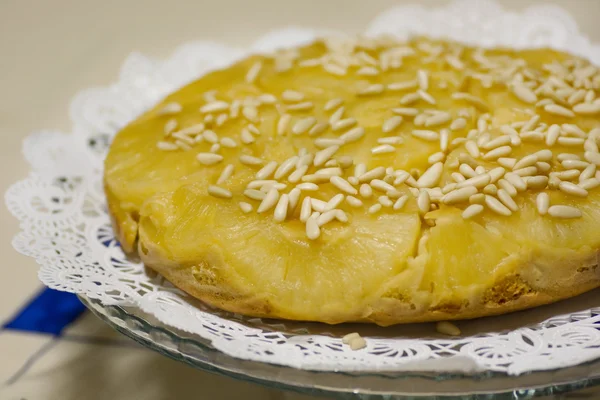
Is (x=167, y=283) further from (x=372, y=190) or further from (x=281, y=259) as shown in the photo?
(x=372, y=190)

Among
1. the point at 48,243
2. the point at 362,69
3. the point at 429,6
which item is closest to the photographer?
the point at 48,243

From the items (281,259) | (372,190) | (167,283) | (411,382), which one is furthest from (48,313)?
(411,382)

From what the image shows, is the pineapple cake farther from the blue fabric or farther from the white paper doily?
the blue fabric

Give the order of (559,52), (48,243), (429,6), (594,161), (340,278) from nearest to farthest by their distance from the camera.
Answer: (340,278)
(594,161)
(48,243)
(559,52)
(429,6)

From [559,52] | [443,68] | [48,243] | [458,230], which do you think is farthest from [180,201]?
[559,52]

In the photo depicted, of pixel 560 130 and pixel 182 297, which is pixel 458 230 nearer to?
pixel 560 130

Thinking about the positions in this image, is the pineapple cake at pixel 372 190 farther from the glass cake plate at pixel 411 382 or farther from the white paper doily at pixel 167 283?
the glass cake plate at pixel 411 382
